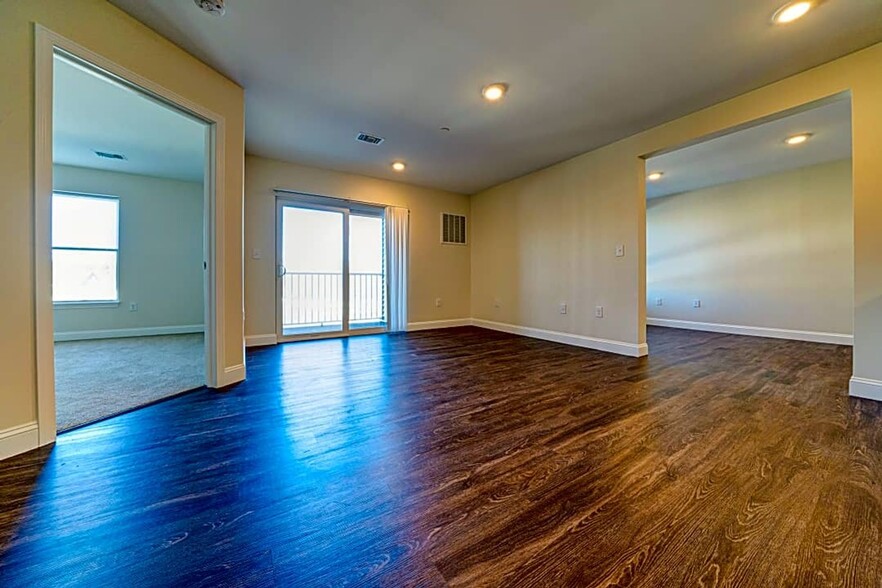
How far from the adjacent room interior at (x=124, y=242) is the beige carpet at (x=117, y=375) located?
0.04 ft

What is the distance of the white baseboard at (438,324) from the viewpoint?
561cm

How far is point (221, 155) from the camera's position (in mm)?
2605

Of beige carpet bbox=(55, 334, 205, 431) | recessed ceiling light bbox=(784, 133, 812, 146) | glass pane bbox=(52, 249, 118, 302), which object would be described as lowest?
beige carpet bbox=(55, 334, 205, 431)

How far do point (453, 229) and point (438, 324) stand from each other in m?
1.73

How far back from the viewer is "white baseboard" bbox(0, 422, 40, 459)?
5.09ft

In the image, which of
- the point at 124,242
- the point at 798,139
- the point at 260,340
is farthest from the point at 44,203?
the point at 798,139

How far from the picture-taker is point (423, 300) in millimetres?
5723

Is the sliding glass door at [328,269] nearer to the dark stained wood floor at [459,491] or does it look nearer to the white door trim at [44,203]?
the dark stained wood floor at [459,491]

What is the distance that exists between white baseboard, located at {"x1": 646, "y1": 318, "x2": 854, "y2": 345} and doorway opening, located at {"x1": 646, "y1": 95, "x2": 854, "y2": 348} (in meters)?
0.01

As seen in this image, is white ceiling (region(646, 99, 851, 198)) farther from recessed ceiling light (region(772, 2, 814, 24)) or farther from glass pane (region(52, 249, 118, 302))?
glass pane (region(52, 249, 118, 302))

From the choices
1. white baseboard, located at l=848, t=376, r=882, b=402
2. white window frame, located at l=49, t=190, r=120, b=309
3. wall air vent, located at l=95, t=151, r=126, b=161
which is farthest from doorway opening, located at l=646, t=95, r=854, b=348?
white window frame, located at l=49, t=190, r=120, b=309

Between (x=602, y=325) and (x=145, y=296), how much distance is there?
665 cm

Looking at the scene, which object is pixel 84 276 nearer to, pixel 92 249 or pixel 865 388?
pixel 92 249

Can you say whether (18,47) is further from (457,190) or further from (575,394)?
(457,190)
